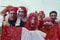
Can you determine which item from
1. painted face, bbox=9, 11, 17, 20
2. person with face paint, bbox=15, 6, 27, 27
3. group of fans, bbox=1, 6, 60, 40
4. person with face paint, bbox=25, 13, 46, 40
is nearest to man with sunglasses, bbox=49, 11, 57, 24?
group of fans, bbox=1, 6, 60, 40

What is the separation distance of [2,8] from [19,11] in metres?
0.20

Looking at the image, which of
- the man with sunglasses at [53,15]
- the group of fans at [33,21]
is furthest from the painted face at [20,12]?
the man with sunglasses at [53,15]

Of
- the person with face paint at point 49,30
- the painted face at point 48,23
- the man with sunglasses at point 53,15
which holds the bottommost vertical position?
the person with face paint at point 49,30

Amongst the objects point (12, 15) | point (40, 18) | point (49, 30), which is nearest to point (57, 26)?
point (49, 30)

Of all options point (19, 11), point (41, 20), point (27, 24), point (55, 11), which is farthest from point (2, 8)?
point (55, 11)

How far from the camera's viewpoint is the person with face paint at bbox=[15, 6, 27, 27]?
1.49 m

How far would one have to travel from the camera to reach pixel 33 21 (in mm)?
1491

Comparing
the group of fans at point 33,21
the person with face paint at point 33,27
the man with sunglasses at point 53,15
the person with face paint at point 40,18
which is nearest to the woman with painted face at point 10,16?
the group of fans at point 33,21

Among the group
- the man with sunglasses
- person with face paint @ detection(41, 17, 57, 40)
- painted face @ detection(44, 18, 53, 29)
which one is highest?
the man with sunglasses

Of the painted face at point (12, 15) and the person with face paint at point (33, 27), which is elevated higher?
the painted face at point (12, 15)

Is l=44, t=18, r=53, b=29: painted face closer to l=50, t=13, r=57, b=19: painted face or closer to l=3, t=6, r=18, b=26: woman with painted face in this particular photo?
l=50, t=13, r=57, b=19: painted face

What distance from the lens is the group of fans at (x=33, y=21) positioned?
146 centimetres

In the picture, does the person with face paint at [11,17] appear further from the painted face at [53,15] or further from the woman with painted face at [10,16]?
the painted face at [53,15]

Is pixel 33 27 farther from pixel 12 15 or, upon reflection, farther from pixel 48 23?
pixel 12 15
